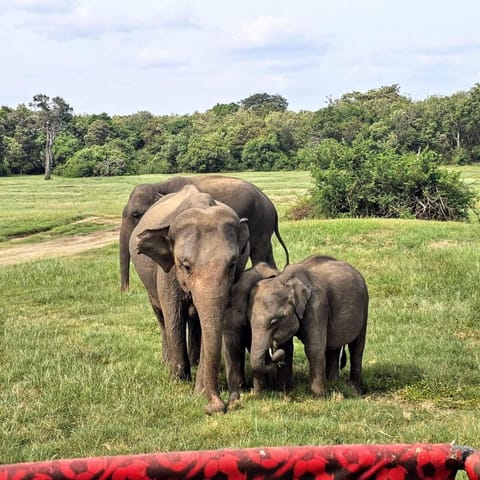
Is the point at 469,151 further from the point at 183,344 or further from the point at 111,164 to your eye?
the point at 183,344

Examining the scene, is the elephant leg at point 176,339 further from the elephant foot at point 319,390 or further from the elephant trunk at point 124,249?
the elephant trunk at point 124,249

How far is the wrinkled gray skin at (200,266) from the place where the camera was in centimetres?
568

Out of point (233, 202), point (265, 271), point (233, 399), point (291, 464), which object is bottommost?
point (233, 399)

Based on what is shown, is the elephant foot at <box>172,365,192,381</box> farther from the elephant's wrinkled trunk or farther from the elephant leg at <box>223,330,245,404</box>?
the elephant's wrinkled trunk

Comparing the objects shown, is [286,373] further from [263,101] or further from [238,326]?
[263,101]

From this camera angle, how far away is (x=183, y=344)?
Result: 6.80m

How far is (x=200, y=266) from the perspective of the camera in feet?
18.7

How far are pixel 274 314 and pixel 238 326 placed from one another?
1.34ft

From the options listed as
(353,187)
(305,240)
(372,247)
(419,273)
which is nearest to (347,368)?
(419,273)

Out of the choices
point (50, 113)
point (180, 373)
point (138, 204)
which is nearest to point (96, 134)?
point (50, 113)

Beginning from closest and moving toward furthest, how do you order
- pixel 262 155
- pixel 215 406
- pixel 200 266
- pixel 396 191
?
pixel 200 266 → pixel 215 406 → pixel 396 191 → pixel 262 155

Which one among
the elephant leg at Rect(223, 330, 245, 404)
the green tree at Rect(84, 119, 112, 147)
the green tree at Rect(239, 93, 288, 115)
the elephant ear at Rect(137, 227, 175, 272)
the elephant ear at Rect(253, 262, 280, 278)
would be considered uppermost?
the green tree at Rect(239, 93, 288, 115)

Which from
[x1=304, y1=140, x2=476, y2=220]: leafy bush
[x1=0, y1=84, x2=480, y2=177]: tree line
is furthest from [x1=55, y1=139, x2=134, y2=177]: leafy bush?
[x1=304, y1=140, x2=476, y2=220]: leafy bush

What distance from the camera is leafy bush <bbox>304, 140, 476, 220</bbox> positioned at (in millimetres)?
21562
